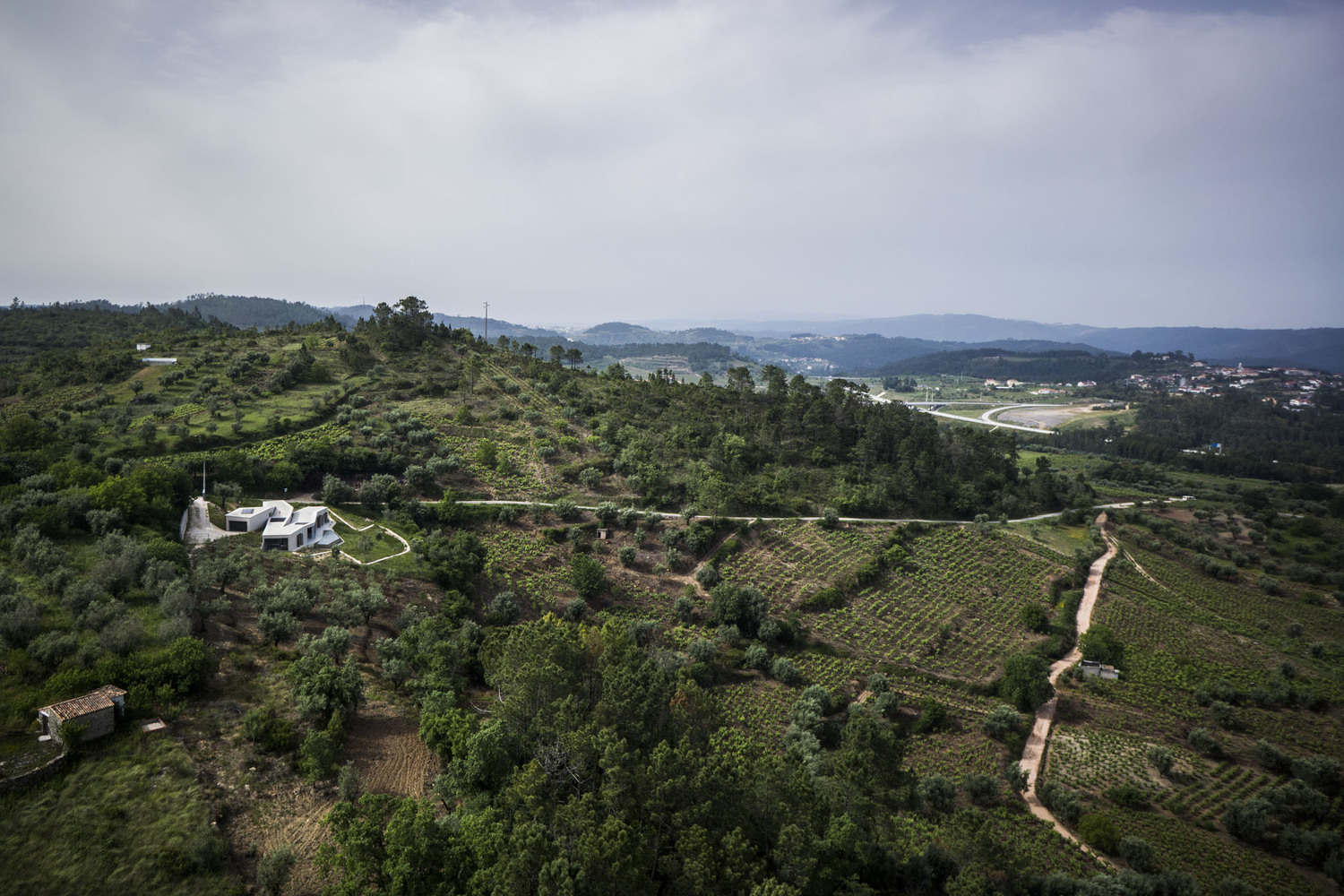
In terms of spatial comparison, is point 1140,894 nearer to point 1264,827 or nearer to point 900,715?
point 1264,827

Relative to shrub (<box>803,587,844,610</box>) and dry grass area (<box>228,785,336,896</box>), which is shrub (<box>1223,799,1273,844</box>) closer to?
shrub (<box>803,587,844,610</box>)

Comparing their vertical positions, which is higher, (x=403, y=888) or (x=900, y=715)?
(x=403, y=888)

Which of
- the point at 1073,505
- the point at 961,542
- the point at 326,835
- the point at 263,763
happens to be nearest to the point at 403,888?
the point at 326,835

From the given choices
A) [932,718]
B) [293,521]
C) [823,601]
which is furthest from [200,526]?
[932,718]

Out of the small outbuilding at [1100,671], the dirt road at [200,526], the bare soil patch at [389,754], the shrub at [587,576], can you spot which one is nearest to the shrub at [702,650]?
the shrub at [587,576]

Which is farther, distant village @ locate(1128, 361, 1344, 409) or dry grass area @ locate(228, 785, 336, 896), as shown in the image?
distant village @ locate(1128, 361, 1344, 409)

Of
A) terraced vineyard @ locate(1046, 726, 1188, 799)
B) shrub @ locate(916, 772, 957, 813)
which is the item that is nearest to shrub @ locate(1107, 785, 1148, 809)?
terraced vineyard @ locate(1046, 726, 1188, 799)


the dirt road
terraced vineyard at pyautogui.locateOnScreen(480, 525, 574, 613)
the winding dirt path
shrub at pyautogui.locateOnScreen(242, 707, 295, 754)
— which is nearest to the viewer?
shrub at pyautogui.locateOnScreen(242, 707, 295, 754)
